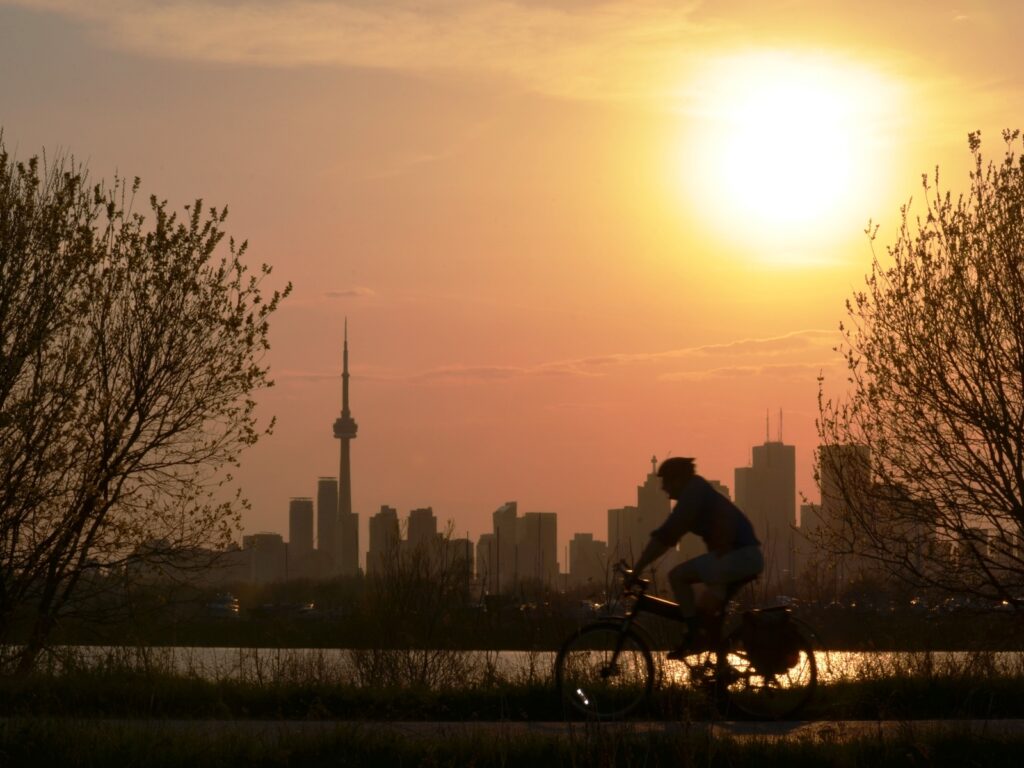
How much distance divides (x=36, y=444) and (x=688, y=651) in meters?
10.1

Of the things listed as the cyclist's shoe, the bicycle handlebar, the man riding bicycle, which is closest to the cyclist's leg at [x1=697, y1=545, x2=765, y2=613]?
the man riding bicycle

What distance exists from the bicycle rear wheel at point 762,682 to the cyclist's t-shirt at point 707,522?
78 cm

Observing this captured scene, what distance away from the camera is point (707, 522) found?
35.0 ft

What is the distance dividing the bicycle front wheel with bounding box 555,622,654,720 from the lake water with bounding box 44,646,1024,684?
87cm

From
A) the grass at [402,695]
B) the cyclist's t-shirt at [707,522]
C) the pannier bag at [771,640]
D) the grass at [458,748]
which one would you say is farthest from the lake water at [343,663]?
the grass at [458,748]

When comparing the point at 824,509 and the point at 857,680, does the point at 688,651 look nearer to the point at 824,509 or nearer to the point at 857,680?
the point at 857,680

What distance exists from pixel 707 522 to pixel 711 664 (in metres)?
1.11

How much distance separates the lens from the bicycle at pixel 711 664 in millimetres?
10750

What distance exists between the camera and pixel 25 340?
17.6 meters

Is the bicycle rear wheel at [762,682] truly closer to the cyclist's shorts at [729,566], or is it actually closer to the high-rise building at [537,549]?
the cyclist's shorts at [729,566]

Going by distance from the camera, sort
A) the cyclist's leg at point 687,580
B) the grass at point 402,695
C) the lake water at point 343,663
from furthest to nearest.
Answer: the lake water at point 343,663 → the grass at point 402,695 → the cyclist's leg at point 687,580

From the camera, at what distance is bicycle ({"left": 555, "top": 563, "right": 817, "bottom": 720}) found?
10750 mm

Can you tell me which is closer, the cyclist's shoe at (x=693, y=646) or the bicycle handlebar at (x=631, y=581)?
the cyclist's shoe at (x=693, y=646)

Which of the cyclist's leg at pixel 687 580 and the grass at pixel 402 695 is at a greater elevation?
the cyclist's leg at pixel 687 580
